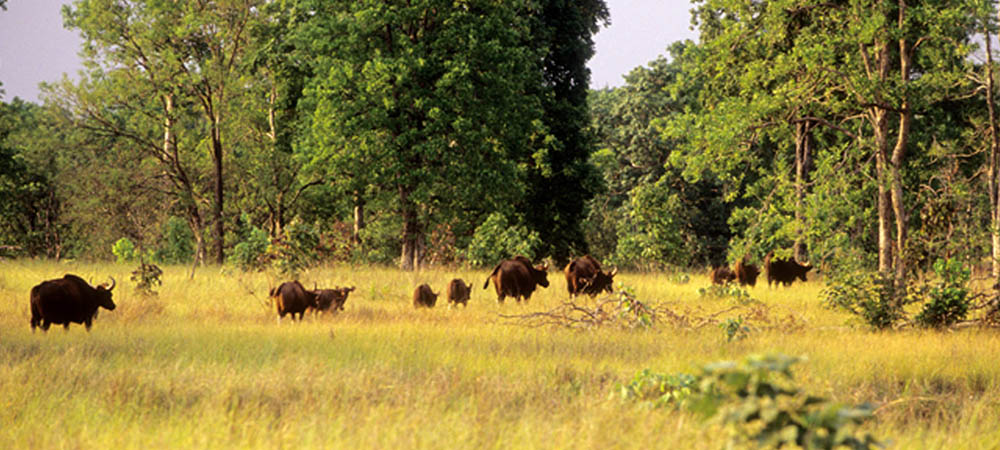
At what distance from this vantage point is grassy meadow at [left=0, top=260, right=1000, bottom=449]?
17.9ft

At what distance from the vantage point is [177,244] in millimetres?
32344

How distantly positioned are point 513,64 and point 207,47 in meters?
12.7

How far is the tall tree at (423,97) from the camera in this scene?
24000mm

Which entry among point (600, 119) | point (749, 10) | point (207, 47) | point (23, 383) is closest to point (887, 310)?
point (749, 10)

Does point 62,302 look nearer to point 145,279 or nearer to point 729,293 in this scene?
point 145,279

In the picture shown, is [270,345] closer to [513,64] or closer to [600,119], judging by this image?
[513,64]

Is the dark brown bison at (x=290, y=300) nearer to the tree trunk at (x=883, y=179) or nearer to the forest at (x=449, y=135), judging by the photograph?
the forest at (x=449, y=135)

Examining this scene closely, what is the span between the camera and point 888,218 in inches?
636

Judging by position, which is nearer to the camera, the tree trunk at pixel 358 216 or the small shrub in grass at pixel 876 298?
the small shrub in grass at pixel 876 298

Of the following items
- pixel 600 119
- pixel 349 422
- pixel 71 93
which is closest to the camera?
pixel 349 422

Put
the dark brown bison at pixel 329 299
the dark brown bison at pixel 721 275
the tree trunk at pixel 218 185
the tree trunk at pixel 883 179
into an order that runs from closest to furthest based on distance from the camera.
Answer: the dark brown bison at pixel 329 299
the tree trunk at pixel 883 179
the dark brown bison at pixel 721 275
the tree trunk at pixel 218 185

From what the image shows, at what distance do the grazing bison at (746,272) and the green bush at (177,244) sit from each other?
2164cm

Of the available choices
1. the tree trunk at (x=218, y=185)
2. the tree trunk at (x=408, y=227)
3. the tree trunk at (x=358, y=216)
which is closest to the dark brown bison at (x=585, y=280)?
the tree trunk at (x=408, y=227)

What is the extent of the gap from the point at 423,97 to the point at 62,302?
1540 centimetres
